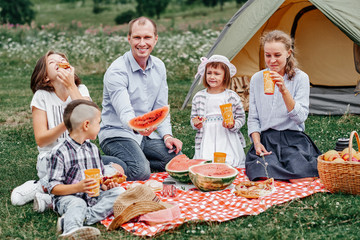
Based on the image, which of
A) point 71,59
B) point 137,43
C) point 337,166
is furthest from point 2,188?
point 71,59

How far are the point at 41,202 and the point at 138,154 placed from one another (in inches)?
44.7

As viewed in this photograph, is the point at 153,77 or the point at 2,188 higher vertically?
the point at 153,77

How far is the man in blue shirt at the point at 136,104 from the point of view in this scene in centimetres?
467

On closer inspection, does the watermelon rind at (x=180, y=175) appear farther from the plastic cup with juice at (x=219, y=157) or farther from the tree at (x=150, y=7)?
the tree at (x=150, y=7)

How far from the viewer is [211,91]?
17.2ft

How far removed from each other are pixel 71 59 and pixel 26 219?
9194 mm

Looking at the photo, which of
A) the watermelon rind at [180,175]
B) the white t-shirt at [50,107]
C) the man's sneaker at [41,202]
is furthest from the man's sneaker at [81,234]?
the watermelon rind at [180,175]

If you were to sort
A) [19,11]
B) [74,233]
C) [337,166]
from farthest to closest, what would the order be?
[19,11] < [337,166] < [74,233]

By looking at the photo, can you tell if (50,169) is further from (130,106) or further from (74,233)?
(130,106)

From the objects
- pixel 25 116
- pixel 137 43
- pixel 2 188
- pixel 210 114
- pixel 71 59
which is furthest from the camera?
pixel 71 59

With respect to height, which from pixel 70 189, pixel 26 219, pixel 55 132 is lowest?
pixel 26 219

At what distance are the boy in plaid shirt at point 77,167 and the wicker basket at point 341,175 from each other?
5.34 ft

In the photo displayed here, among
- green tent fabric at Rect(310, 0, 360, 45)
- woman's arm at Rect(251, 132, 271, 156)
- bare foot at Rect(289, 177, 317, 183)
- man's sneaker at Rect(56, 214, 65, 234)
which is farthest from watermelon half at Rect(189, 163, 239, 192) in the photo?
green tent fabric at Rect(310, 0, 360, 45)

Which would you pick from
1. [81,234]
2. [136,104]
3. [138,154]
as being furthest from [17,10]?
[81,234]
